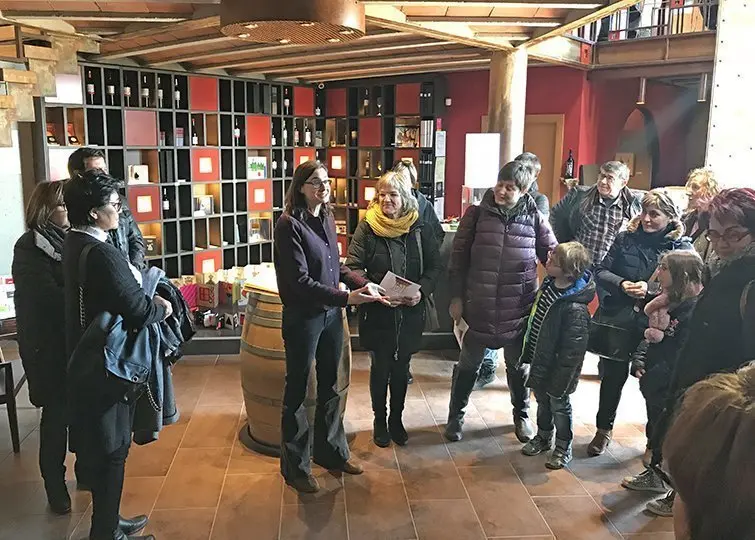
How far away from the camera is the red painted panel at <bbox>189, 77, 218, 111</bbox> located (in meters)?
6.93

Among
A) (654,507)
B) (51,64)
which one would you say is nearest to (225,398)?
(654,507)

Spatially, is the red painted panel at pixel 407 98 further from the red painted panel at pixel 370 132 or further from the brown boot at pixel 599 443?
the brown boot at pixel 599 443

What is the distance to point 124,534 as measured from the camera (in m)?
2.49

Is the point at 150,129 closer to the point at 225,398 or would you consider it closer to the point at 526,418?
the point at 225,398

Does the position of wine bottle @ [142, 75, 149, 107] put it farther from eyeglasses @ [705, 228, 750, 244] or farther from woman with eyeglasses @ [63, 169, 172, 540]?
eyeglasses @ [705, 228, 750, 244]

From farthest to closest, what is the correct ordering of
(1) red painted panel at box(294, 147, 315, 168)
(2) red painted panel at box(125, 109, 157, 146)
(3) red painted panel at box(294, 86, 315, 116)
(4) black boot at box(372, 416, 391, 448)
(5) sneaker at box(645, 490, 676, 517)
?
(1) red painted panel at box(294, 147, 315, 168) < (3) red painted panel at box(294, 86, 315, 116) < (2) red painted panel at box(125, 109, 157, 146) < (4) black boot at box(372, 416, 391, 448) < (5) sneaker at box(645, 490, 676, 517)

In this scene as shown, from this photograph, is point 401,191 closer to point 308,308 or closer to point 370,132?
point 308,308

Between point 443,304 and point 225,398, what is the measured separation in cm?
176

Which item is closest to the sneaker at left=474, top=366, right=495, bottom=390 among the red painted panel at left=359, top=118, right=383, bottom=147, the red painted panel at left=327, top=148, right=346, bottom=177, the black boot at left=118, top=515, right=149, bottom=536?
the black boot at left=118, top=515, right=149, bottom=536

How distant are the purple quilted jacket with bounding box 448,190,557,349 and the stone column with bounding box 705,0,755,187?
1.06m

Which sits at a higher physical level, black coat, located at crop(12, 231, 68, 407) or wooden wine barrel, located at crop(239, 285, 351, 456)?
black coat, located at crop(12, 231, 68, 407)

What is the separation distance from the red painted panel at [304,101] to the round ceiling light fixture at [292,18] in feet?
19.1

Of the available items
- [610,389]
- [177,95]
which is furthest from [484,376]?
[177,95]

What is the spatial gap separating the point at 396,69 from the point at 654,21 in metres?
3.23
